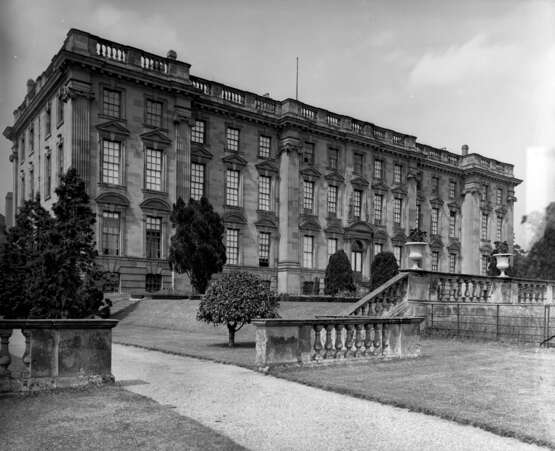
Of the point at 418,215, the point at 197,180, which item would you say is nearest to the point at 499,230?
the point at 418,215

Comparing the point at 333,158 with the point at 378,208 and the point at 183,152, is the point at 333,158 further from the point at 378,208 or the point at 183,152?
the point at 183,152

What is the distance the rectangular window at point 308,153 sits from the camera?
138 feet

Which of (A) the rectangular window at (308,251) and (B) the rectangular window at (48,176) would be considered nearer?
(B) the rectangular window at (48,176)

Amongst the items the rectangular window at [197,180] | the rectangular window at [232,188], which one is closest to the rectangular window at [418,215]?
the rectangular window at [232,188]

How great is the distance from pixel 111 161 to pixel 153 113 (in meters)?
4.20

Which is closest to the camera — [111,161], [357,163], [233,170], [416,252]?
[416,252]

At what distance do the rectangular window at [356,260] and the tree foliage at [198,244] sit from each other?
1759 cm

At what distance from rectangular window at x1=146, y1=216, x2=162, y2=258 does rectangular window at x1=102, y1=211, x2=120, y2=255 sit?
1.94 m

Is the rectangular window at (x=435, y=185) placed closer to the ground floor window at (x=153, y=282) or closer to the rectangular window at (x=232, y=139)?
the rectangular window at (x=232, y=139)

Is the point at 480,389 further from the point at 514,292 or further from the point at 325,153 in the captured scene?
the point at 325,153

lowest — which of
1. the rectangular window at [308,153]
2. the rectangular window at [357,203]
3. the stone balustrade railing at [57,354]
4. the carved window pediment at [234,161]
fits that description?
the stone balustrade railing at [57,354]

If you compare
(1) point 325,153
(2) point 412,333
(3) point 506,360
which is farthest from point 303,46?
(1) point 325,153

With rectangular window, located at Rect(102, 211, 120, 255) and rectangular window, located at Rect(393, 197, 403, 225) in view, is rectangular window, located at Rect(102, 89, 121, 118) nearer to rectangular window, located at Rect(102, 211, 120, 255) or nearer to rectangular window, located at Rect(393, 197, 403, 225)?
rectangular window, located at Rect(102, 211, 120, 255)

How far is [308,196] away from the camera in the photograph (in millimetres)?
42062
